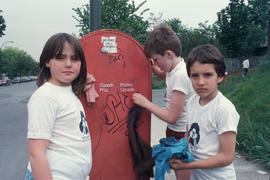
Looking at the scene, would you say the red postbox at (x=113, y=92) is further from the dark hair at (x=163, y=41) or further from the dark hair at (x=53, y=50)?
the dark hair at (x=53, y=50)

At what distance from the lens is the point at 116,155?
2.12m

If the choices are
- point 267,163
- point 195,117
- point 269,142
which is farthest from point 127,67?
point 269,142

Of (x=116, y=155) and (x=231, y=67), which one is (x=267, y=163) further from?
(x=231, y=67)

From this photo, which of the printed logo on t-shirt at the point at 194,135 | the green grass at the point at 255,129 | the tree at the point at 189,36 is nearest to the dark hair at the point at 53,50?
the printed logo on t-shirt at the point at 194,135

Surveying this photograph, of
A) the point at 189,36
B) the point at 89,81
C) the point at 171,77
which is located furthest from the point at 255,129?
the point at 189,36

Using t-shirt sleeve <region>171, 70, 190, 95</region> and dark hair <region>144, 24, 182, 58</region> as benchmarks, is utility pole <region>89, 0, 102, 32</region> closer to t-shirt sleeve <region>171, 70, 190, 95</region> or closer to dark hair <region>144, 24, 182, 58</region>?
dark hair <region>144, 24, 182, 58</region>

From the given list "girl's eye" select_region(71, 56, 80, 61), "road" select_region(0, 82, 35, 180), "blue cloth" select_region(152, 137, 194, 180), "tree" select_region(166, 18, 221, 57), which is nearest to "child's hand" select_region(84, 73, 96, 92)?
"girl's eye" select_region(71, 56, 80, 61)

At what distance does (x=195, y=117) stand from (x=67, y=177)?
0.82 metres

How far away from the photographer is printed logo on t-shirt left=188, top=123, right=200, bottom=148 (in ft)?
4.95

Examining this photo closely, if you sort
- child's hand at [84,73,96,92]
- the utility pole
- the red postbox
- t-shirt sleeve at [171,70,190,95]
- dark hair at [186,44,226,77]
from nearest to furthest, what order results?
dark hair at [186,44,226,77], t-shirt sleeve at [171,70,190,95], child's hand at [84,73,96,92], the red postbox, the utility pole

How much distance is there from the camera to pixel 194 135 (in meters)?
1.53

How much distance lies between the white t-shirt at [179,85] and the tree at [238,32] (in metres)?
25.1

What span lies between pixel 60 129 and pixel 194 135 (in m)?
0.80

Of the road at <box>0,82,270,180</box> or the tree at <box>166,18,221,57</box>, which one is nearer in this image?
the road at <box>0,82,270,180</box>
